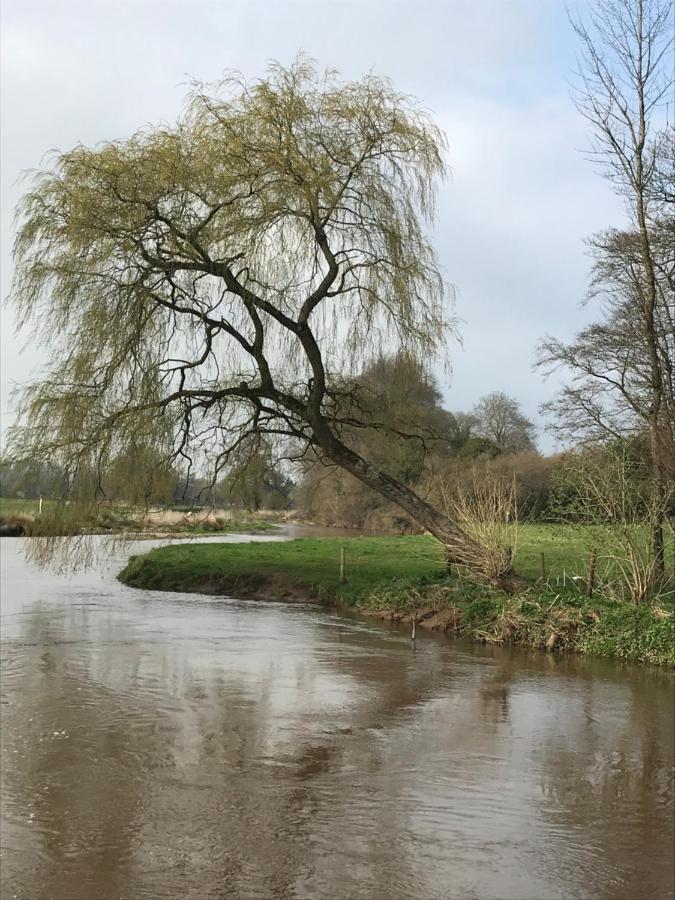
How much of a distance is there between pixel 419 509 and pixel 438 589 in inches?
66.4

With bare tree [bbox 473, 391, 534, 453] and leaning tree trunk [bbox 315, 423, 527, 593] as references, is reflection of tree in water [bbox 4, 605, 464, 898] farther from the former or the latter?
bare tree [bbox 473, 391, 534, 453]

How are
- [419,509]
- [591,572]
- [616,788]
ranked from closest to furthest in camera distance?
[616,788] → [591,572] → [419,509]

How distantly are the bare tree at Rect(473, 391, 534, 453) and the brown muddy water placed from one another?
39.9 meters

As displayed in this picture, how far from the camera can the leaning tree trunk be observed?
16.3 metres

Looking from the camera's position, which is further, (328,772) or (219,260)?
(219,260)

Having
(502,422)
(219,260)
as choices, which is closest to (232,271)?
(219,260)

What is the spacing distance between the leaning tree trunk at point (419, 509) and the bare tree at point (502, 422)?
36.8 m

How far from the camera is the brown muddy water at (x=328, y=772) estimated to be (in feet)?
19.4

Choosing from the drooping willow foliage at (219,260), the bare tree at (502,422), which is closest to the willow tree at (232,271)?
the drooping willow foliage at (219,260)

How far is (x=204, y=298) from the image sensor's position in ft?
52.1

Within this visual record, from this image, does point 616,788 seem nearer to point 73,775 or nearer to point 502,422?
point 73,775

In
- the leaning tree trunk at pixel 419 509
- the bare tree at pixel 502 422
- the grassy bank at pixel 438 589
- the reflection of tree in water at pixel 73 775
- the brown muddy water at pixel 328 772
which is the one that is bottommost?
the reflection of tree in water at pixel 73 775

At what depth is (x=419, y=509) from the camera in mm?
16969

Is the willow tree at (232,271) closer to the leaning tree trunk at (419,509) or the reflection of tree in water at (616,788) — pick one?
the leaning tree trunk at (419,509)
